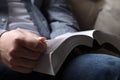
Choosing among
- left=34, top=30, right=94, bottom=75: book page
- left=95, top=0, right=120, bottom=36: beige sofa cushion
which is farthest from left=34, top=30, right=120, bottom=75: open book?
left=95, top=0, right=120, bottom=36: beige sofa cushion

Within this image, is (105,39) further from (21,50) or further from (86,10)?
(86,10)

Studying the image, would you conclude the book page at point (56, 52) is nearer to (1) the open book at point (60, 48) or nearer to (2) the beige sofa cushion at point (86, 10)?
(1) the open book at point (60, 48)

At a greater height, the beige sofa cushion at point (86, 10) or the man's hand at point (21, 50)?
the man's hand at point (21, 50)

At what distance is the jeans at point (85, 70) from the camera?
64cm

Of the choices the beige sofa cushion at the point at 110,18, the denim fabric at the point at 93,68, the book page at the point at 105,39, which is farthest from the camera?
the beige sofa cushion at the point at 110,18

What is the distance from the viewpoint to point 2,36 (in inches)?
27.9

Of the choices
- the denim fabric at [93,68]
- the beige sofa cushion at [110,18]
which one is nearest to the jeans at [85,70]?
the denim fabric at [93,68]

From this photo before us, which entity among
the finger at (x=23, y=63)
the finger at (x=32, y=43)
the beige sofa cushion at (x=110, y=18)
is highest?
the finger at (x=32, y=43)

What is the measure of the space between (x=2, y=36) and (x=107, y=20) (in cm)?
52

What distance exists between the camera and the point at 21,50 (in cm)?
65

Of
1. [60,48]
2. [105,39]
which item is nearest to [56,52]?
[60,48]

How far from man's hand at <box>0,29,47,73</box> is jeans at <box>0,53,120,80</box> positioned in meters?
0.04

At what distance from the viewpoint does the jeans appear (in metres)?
0.64

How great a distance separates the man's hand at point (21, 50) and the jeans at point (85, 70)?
36 mm
